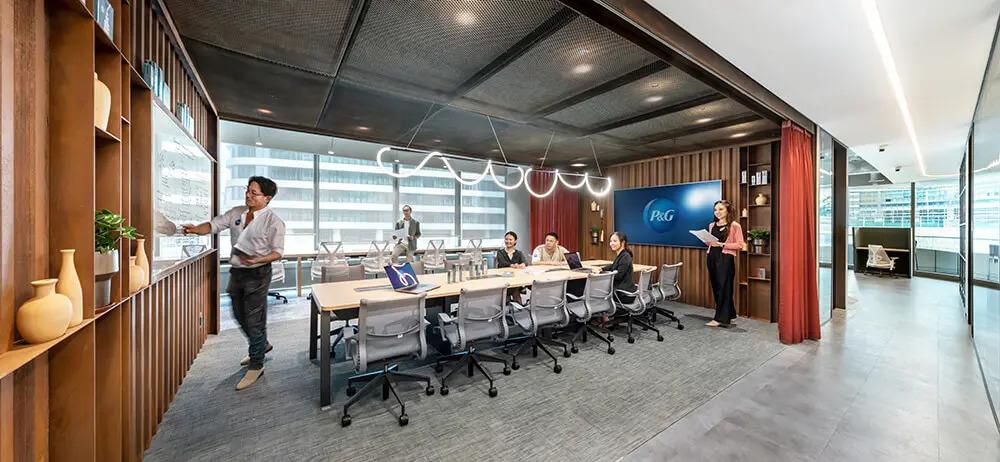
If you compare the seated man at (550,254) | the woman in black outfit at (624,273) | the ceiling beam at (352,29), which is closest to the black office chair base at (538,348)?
the woman in black outfit at (624,273)

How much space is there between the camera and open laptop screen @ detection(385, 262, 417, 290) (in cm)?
320

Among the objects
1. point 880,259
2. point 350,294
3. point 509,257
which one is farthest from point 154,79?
point 880,259

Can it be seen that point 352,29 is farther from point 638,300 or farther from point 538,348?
point 638,300

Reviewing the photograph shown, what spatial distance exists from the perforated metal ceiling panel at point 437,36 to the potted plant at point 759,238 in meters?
4.79

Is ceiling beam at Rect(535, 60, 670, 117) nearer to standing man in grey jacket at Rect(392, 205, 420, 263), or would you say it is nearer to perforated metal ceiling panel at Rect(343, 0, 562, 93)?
perforated metal ceiling panel at Rect(343, 0, 562, 93)

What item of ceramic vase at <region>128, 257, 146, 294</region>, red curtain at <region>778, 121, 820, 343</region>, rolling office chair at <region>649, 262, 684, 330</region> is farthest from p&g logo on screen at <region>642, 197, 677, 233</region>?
ceramic vase at <region>128, 257, 146, 294</region>

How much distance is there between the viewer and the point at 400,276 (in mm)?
3240

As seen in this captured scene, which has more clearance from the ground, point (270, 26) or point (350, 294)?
point (270, 26)

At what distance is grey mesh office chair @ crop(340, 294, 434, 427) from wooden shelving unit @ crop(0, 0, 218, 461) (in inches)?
44.6

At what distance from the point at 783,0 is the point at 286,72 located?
3737mm

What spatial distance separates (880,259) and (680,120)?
31.7 ft

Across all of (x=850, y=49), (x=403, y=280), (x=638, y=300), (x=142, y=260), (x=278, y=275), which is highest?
(x=850, y=49)

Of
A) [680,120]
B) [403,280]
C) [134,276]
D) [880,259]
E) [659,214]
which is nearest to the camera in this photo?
[134,276]

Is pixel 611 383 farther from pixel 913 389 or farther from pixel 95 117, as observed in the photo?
pixel 95 117
